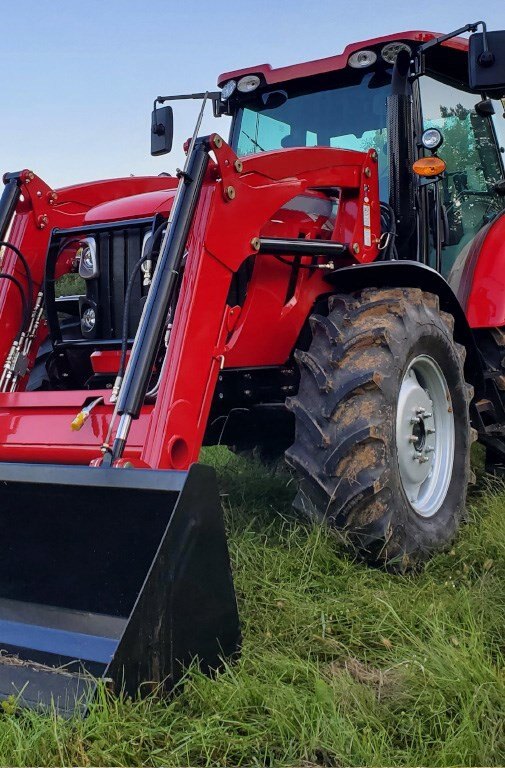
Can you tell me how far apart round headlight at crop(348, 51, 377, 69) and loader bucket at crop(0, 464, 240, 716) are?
2.85 m

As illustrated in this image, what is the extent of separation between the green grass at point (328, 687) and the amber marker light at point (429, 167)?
1781mm

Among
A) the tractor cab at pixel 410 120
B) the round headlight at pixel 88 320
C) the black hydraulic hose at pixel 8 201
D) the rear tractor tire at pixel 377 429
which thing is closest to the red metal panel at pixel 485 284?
the tractor cab at pixel 410 120

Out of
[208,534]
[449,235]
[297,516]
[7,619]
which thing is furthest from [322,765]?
[449,235]

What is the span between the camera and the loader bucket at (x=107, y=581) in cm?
212

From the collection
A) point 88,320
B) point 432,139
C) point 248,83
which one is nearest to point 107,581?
point 88,320

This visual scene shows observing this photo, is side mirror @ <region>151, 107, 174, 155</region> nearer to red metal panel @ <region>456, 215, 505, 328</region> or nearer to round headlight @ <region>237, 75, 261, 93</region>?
round headlight @ <region>237, 75, 261, 93</region>

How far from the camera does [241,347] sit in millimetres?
3449

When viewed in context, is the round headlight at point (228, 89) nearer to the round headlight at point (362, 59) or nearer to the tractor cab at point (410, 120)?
the tractor cab at point (410, 120)

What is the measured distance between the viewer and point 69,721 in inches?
77.5

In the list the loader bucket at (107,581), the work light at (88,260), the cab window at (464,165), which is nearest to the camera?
the loader bucket at (107,581)

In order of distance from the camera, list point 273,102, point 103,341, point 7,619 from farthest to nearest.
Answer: point 273,102 < point 103,341 < point 7,619

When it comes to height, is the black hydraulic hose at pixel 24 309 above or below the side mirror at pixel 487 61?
below

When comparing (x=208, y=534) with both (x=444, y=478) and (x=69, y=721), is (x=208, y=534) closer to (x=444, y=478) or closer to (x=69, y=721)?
(x=69, y=721)

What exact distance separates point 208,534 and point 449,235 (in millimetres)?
2842
